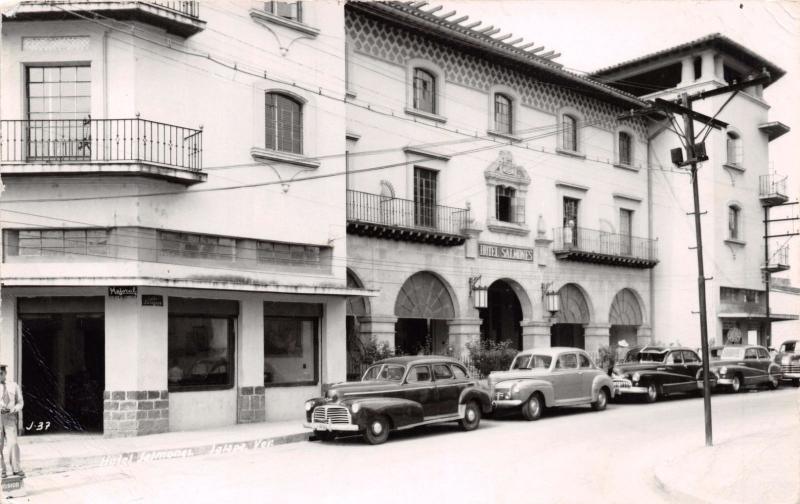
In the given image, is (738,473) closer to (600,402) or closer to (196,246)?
(600,402)

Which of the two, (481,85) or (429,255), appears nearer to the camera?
(429,255)

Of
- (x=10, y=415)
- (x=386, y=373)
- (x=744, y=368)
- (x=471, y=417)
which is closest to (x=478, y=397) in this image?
(x=471, y=417)

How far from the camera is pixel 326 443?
15500 millimetres

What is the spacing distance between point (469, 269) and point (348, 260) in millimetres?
5158

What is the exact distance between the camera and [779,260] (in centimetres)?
3738

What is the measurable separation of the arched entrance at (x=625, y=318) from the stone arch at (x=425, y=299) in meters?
9.19

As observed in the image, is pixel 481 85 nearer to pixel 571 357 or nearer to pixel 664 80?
pixel 571 357

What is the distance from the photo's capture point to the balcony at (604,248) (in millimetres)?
28750

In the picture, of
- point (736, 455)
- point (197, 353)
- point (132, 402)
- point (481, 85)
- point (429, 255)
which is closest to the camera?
point (736, 455)

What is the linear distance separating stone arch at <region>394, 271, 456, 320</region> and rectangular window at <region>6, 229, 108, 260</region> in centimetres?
941

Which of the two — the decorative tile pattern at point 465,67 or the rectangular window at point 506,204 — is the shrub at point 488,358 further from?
the decorative tile pattern at point 465,67

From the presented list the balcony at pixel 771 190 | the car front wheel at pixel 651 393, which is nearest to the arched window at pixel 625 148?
the balcony at pixel 771 190

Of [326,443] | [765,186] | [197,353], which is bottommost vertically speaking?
[326,443]

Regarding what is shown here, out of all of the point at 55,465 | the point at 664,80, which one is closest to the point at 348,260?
the point at 55,465
